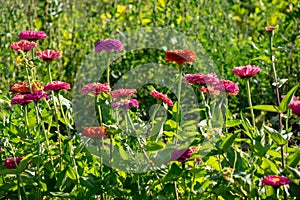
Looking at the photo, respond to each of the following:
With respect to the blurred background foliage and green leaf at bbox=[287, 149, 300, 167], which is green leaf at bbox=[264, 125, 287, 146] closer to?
green leaf at bbox=[287, 149, 300, 167]

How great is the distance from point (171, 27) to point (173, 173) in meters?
2.47

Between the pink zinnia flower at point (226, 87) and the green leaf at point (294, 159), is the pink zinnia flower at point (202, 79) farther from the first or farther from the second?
the green leaf at point (294, 159)

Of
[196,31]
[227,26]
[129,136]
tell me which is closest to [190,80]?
[129,136]

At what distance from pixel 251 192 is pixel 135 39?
110 inches

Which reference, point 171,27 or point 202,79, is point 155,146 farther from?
point 171,27

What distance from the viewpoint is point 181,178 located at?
→ 205cm

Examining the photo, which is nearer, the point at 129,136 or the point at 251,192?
the point at 251,192

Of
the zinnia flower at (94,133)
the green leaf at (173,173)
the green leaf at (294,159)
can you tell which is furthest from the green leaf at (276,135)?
the zinnia flower at (94,133)

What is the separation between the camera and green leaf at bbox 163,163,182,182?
6.26ft

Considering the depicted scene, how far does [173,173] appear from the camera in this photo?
1917mm

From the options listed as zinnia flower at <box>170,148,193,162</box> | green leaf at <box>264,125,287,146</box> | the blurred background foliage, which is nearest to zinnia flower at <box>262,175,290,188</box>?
green leaf at <box>264,125,287,146</box>

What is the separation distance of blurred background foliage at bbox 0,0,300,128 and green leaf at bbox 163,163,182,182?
6.77 ft

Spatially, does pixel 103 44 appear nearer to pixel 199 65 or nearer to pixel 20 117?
pixel 20 117

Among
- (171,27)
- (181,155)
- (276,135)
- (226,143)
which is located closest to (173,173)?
(181,155)
